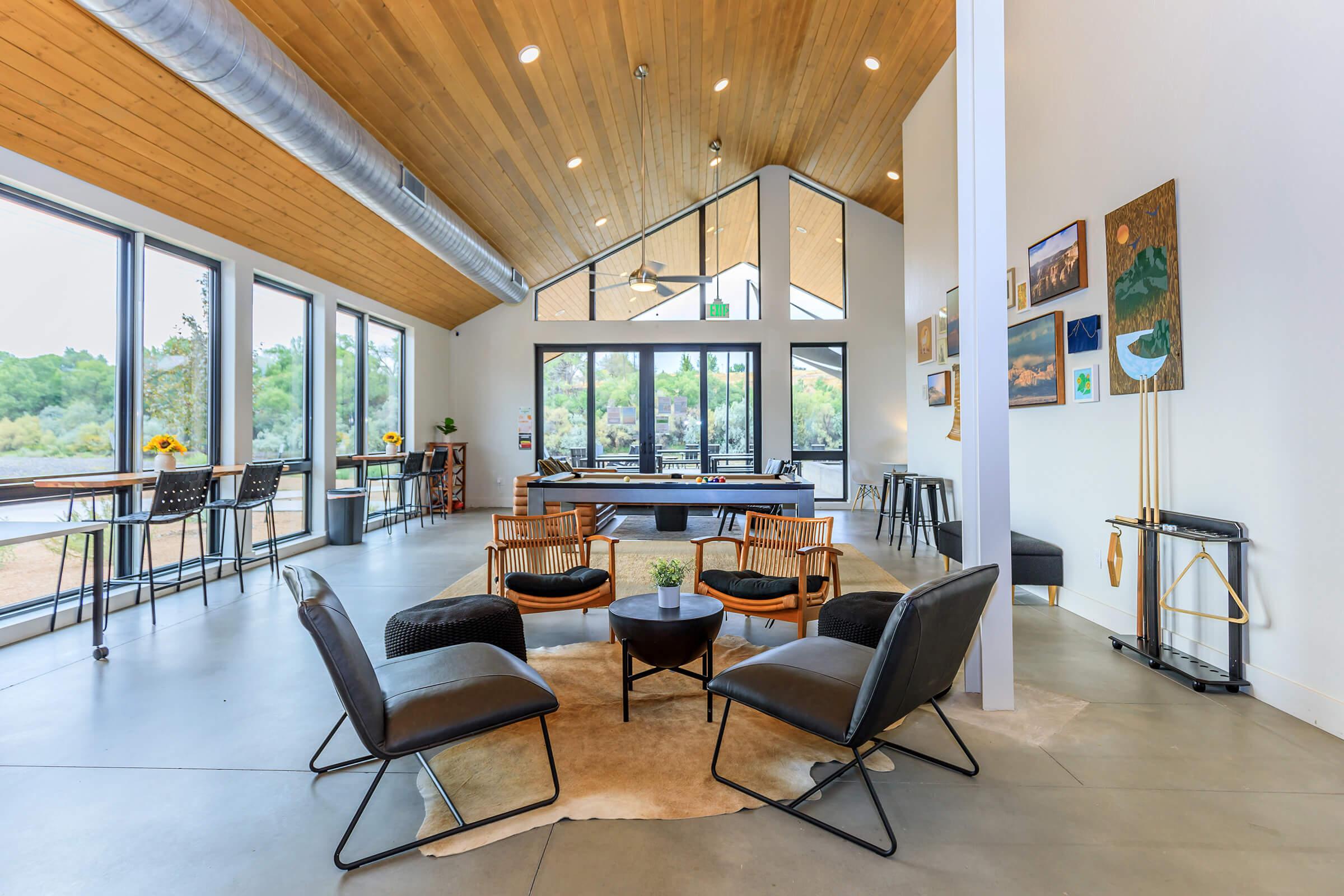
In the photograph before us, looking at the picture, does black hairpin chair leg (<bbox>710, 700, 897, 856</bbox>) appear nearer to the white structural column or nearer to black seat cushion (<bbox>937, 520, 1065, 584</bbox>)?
the white structural column

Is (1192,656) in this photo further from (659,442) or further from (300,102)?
(659,442)

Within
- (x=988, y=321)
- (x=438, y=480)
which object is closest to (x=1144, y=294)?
(x=988, y=321)

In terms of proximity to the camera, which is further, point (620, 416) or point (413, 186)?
point (620, 416)

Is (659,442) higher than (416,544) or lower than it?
higher

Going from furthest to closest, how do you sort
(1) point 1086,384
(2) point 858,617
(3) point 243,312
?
(3) point 243,312 < (1) point 1086,384 < (2) point 858,617

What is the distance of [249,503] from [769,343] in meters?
7.44

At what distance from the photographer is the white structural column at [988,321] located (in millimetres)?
2807

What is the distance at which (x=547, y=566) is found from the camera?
14.1ft

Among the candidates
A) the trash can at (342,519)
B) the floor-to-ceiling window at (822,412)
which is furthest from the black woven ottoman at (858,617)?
the floor-to-ceiling window at (822,412)

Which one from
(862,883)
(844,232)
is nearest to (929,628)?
(862,883)

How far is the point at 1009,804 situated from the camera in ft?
6.97

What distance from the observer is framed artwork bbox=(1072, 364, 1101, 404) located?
412 centimetres

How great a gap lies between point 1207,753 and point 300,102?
5.79m

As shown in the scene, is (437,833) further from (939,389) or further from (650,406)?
(650,406)
